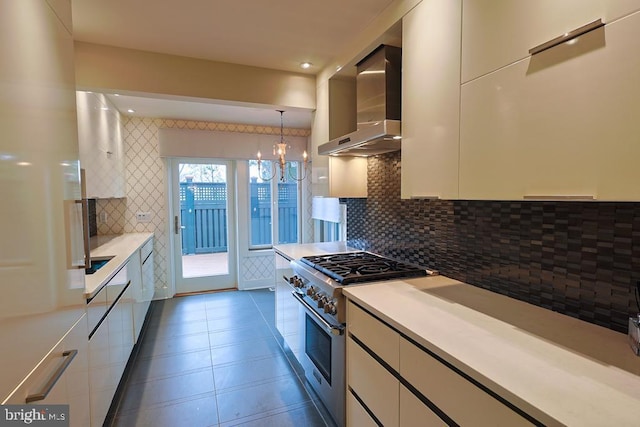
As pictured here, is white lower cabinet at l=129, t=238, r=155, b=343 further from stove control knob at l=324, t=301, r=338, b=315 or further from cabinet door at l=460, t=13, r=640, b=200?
cabinet door at l=460, t=13, r=640, b=200

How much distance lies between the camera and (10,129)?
895 mm

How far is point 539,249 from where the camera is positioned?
52.8 inches

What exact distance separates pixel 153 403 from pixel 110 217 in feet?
8.79

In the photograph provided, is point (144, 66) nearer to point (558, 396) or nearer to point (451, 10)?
point (451, 10)

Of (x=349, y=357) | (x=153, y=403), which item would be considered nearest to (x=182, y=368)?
(x=153, y=403)

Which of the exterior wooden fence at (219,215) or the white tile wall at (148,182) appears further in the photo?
the exterior wooden fence at (219,215)

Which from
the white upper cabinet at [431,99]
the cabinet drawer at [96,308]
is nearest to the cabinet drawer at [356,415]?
the white upper cabinet at [431,99]

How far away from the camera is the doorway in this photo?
4391 millimetres

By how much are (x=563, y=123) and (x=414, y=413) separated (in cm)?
114

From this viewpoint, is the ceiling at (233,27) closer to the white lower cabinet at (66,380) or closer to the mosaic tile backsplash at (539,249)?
the mosaic tile backsplash at (539,249)

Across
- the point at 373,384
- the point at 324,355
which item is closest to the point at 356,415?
the point at 373,384

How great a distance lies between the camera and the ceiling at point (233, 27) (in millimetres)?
1729

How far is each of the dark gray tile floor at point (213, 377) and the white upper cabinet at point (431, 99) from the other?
Answer: 1.69 metres

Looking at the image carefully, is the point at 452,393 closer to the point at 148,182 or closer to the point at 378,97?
the point at 378,97
